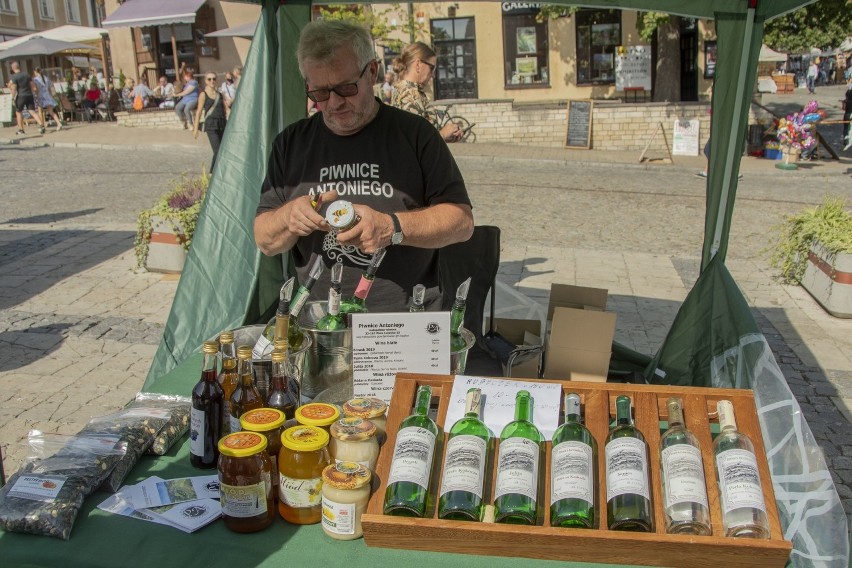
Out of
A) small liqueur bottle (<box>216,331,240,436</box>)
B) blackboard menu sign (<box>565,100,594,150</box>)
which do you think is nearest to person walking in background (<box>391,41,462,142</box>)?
small liqueur bottle (<box>216,331,240,436</box>)

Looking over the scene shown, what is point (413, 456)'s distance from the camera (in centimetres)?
167

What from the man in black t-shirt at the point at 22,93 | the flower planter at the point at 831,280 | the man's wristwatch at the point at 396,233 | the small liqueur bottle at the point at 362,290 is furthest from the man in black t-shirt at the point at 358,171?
the man in black t-shirt at the point at 22,93

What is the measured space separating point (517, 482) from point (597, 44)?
20141 millimetres

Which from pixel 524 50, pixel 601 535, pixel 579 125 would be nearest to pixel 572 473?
pixel 601 535

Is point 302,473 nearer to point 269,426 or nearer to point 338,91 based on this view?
point 269,426

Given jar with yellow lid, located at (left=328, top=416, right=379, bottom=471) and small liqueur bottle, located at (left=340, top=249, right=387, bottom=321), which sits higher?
small liqueur bottle, located at (left=340, top=249, right=387, bottom=321)

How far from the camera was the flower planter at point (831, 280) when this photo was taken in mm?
5816

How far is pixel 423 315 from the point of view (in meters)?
2.12

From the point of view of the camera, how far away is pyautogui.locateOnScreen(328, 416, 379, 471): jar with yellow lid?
1.73m

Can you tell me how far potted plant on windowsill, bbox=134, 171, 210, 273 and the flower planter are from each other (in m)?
5.17

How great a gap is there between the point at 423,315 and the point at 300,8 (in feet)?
6.97

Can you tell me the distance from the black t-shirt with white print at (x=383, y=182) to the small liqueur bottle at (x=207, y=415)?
768 mm

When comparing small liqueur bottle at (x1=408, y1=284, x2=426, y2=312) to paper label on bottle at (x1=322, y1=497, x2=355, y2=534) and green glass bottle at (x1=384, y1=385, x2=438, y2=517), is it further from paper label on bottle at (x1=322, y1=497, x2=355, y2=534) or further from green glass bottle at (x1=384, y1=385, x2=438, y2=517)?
paper label on bottle at (x1=322, y1=497, x2=355, y2=534)

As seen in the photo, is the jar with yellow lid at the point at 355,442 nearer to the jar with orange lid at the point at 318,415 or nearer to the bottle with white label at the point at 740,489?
the jar with orange lid at the point at 318,415
